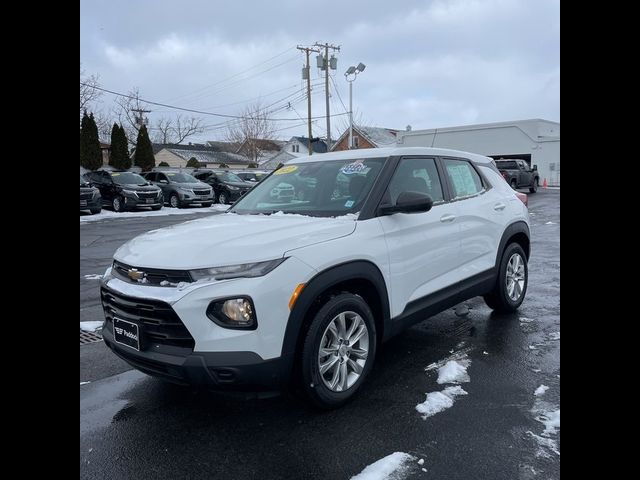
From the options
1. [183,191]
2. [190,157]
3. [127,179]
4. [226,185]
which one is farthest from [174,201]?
[190,157]

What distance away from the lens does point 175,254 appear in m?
3.01

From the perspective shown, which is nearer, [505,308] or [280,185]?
[280,185]

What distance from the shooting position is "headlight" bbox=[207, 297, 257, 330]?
279 cm

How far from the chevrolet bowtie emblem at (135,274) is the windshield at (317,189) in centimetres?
131

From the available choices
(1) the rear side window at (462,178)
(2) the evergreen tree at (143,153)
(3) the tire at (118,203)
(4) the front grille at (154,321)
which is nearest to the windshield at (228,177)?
(3) the tire at (118,203)

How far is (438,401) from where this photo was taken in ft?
11.3

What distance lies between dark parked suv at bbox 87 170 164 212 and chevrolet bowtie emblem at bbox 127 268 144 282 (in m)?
18.8

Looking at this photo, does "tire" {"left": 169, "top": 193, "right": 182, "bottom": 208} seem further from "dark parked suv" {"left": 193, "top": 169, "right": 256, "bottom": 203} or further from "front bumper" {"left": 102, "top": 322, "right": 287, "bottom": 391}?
"front bumper" {"left": 102, "top": 322, "right": 287, "bottom": 391}

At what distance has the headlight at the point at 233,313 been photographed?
279 cm
